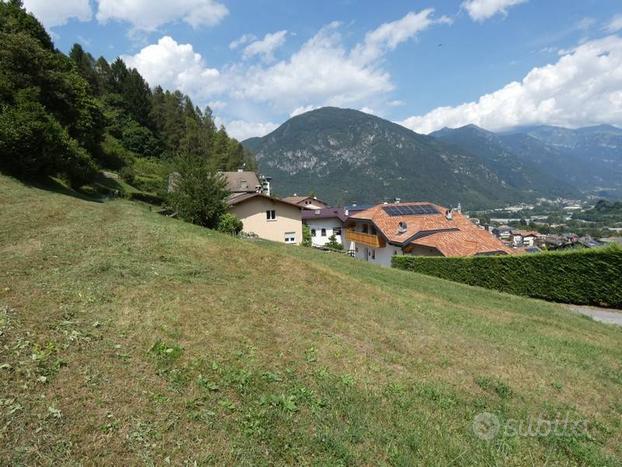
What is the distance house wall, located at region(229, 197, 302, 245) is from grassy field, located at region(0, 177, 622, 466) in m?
26.2

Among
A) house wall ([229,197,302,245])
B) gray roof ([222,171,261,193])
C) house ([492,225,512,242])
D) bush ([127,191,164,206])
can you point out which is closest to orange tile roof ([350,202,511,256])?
house wall ([229,197,302,245])

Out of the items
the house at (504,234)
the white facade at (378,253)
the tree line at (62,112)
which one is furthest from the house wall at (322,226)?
the house at (504,234)

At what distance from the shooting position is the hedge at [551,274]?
21750 millimetres

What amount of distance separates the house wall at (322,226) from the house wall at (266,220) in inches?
497

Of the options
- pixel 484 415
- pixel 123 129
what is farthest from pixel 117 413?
pixel 123 129

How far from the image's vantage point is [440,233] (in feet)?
115

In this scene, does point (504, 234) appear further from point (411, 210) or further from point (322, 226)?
point (411, 210)

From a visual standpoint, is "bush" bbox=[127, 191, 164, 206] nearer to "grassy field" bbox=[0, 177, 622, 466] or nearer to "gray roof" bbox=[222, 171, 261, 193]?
"gray roof" bbox=[222, 171, 261, 193]

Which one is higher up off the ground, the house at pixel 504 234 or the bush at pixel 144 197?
the bush at pixel 144 197

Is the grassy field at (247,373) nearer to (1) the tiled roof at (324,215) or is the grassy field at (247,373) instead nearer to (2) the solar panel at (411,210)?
(2) the solar panel at (411,210)

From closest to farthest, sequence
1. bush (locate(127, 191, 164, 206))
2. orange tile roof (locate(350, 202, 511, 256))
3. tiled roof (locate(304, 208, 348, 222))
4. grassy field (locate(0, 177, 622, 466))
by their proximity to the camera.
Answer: grassy field (locate(0, 177, 622, 466))
orange tile roof (locate(350, 202, 511, 256))
bush (locate(127, 191, 164, 206))
tiled roof (locate(304, 208, 348, 222))

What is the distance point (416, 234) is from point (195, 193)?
21.1 meters

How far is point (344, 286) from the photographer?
13.2 metres

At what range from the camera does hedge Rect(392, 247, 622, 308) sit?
856 inches
